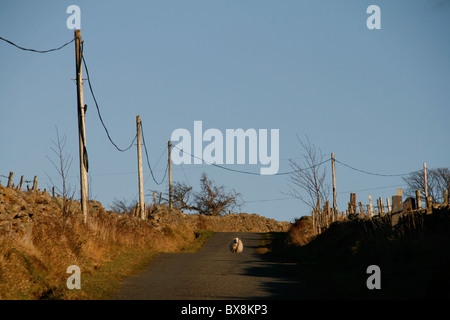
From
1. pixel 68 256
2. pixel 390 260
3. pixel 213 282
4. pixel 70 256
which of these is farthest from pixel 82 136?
Answer: pixel 390 260

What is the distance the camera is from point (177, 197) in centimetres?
6762

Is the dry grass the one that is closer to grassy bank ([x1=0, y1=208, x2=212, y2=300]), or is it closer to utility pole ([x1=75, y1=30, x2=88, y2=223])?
grassy bank ([x1=0, y1=208, x2=212, y2=300])

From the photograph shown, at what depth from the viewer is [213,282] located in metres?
13.7

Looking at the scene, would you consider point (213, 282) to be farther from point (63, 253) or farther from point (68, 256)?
point (63, 253)

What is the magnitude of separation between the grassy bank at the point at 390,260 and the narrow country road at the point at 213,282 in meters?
0.84

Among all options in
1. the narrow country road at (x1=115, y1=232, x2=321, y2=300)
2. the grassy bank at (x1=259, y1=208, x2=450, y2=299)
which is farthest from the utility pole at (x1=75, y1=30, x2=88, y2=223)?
the grassy bank at (x1=259, y1=208, x2=450, y2=299)

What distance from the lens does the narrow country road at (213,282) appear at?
1162 centimetres

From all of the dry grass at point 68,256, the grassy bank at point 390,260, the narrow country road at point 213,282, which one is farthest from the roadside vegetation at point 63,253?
the grassy bank at point 390,260

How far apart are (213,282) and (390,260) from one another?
4.72 m

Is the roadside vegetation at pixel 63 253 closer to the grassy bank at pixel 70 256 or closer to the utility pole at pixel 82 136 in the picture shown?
the grassy bank at pixel 70 256

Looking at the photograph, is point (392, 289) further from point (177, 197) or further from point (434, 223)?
point (177, 197)

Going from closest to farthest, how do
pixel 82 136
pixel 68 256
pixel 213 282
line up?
1. pixel 213 282
2. pixel 68 256
3. pixel 82 136
